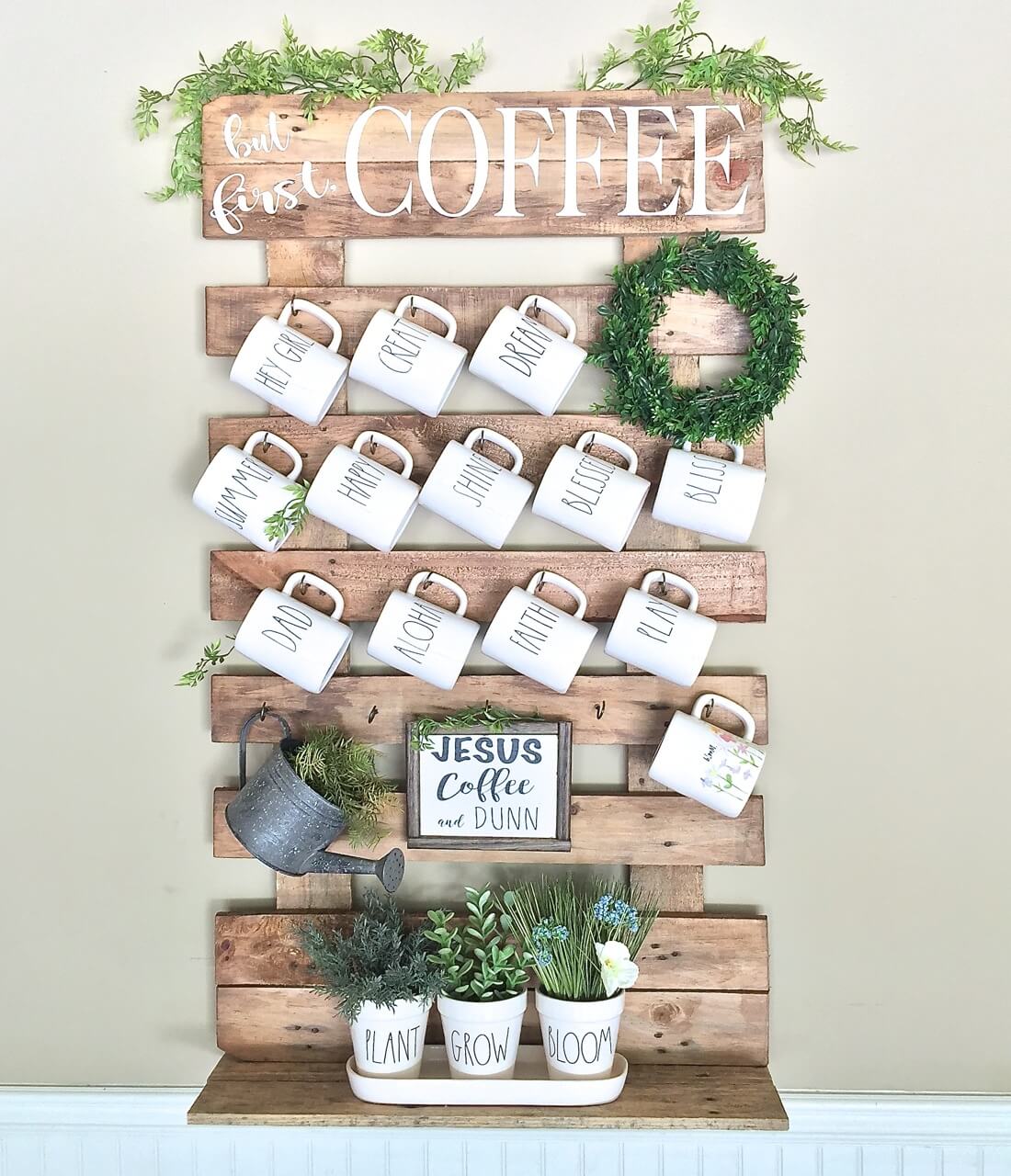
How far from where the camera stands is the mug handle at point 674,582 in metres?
1.22

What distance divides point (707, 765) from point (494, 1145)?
1.95 feet

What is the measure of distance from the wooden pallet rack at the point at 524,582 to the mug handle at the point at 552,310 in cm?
2

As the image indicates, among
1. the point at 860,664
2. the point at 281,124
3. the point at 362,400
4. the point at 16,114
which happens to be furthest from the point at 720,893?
the point at 16,114

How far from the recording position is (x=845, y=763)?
129 cm

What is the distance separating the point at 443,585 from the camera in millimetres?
1256

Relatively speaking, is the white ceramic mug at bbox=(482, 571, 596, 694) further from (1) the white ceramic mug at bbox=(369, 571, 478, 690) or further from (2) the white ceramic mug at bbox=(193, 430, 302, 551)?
(2) the white ceramic mug at bbox=(193, 430, 302, 551)

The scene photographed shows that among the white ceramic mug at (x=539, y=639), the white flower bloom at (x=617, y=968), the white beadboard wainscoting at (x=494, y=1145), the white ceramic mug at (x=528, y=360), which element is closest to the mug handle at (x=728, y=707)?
the white ceramic mug at (x=539, y=639)

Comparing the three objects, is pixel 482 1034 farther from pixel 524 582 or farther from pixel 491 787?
pixel 524 582

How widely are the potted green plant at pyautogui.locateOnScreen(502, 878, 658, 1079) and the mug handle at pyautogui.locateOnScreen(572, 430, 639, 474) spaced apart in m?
0.51

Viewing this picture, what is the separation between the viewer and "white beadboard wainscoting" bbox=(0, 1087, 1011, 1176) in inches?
51.4

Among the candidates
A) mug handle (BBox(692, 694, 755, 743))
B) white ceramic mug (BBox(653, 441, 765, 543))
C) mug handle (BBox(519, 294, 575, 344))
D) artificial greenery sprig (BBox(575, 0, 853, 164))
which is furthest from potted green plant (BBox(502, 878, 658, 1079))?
artificial greenery sprig (BBox(575, 0, 853, 164))

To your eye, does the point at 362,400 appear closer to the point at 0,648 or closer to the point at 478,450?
the point at 478,450

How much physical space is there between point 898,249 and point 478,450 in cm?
57

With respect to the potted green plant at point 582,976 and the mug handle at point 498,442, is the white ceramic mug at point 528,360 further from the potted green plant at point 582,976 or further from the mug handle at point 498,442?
the potted green plant at point 582,976
